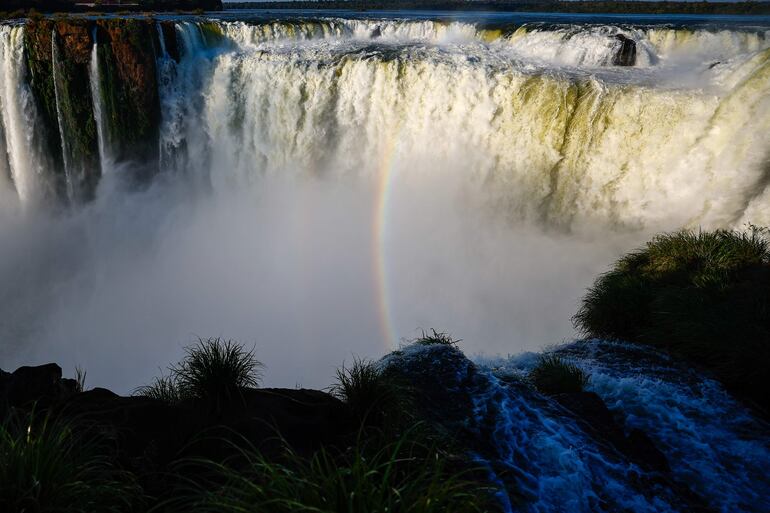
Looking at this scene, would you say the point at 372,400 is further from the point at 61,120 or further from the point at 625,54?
the point at 61,120

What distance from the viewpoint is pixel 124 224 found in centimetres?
1733

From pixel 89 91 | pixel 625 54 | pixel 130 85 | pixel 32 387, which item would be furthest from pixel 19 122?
pixel 625 54

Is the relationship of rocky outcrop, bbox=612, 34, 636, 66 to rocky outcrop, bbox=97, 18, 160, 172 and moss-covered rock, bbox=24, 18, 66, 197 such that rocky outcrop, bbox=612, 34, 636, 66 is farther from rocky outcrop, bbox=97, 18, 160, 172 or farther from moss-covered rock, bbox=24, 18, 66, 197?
moss-covered rock, bbox=24, 18, 66, 197

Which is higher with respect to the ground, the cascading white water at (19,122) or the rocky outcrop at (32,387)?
the cascading white water at (19,122)

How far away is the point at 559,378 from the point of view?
598cm

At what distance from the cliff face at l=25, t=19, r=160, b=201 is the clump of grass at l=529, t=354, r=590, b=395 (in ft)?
50.7

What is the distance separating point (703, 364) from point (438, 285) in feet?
26.1

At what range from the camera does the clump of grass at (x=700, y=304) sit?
5.80 metres

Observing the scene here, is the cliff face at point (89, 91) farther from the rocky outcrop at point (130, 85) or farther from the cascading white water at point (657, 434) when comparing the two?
the cascading white water at point (657, 434)

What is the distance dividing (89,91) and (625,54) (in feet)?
54.7

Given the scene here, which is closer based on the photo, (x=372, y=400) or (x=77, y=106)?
(x=372, y=400)

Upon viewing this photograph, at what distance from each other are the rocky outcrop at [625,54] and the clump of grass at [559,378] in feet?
39.2

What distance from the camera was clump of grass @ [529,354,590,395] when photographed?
5.91m

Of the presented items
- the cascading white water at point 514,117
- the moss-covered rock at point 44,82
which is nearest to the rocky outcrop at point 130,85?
the cascading white water at point 514,117
